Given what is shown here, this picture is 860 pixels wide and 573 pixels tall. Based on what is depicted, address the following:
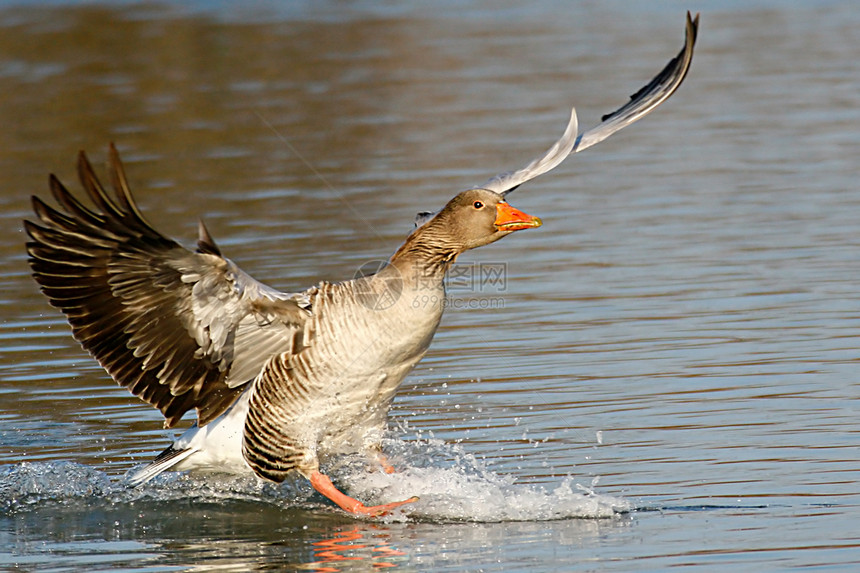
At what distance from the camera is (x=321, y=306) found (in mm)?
7906

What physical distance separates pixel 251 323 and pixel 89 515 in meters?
1.70

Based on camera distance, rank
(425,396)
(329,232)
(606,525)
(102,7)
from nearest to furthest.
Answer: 1. (606,525)
2. (425,396)
3. (329,232)
4. (102,7)

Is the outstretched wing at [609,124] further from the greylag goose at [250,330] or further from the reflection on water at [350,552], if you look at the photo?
the reflection on water at [350,552]

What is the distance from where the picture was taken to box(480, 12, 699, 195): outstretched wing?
8.93 m

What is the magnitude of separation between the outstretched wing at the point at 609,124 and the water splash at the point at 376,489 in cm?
189

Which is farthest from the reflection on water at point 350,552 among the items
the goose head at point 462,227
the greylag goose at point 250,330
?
the goose head at point 462,227

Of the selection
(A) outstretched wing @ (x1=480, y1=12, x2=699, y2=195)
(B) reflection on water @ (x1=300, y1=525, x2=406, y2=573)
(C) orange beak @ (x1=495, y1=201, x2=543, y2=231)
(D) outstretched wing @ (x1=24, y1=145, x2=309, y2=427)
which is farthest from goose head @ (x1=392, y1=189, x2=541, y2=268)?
(B) reflection on water @ (x1=300, y1=525, x2=406, y2=573)

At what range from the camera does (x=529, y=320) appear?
11.7m

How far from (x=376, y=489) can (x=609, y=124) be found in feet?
10.1

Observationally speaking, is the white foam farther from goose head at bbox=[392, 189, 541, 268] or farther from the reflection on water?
goose head at bbox=[392, 189, 541, 268]

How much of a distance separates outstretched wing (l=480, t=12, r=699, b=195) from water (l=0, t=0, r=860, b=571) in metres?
1.70

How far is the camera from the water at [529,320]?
7.56 m

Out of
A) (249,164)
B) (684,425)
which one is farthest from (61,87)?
(684,425)

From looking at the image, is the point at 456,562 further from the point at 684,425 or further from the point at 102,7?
the point at 102,7
